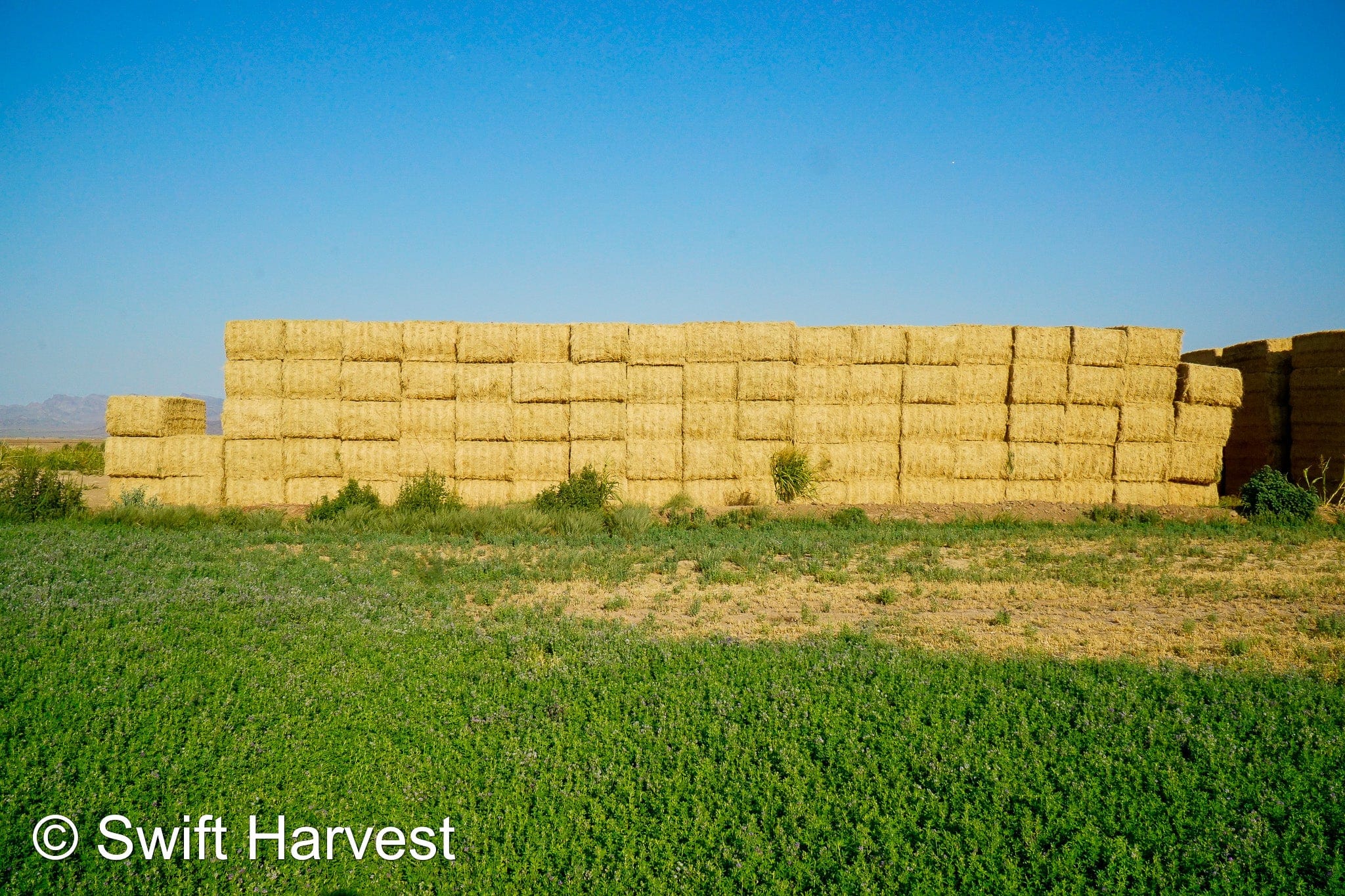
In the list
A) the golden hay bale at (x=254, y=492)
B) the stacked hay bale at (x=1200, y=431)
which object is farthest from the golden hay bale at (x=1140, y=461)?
the golden hay bale at (x=254, y=492)

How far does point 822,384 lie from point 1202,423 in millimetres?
8681

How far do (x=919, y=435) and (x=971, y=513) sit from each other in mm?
2080

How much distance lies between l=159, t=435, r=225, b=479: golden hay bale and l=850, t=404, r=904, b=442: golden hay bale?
42.5 feet

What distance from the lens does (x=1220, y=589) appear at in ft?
33.1

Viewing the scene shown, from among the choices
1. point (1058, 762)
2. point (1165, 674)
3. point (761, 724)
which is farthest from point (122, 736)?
point (1165, 674)

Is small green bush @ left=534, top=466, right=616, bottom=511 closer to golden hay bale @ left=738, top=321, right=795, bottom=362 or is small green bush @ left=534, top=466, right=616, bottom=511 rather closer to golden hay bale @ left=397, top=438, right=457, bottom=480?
golden hay bale @ left=397, top=438, right=457, bottom=480

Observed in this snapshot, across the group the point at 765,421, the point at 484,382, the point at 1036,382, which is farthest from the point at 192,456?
the point at 1036,382

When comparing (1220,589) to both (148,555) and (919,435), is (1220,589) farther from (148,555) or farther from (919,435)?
(148,555)

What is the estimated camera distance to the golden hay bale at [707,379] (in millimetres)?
17156

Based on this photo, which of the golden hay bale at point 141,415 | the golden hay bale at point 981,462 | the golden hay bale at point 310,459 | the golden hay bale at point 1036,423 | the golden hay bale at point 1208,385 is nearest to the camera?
the golden hay bale at point 141,415

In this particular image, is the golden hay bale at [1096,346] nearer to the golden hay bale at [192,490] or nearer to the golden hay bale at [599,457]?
the golden hay bale at [599,457]

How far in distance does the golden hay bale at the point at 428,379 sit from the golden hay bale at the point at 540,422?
1.41 metres

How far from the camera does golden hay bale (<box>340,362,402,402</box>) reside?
55.1ft

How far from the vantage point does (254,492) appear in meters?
16.5
